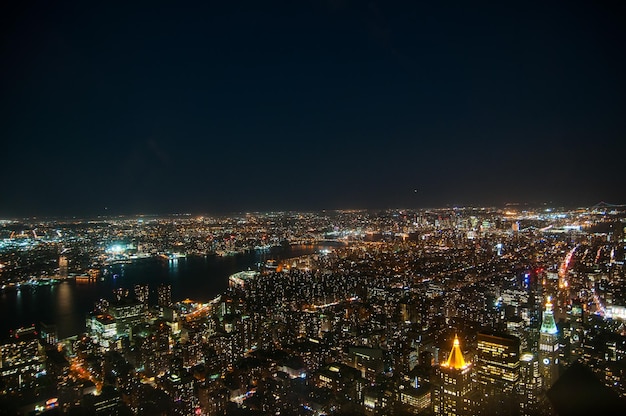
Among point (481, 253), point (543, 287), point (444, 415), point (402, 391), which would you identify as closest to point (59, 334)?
point (402, 391)

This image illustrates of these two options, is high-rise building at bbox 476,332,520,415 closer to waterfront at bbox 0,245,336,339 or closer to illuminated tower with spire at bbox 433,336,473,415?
illuminated tower with spire at bbox 433,336,473,415

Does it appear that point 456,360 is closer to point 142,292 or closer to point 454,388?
point 454,388

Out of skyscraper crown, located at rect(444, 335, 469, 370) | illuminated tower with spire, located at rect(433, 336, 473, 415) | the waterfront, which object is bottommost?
the waterfront

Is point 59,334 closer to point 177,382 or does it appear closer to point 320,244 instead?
point 177,382

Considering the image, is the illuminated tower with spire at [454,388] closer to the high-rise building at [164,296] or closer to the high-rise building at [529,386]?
the high-rise building at [529,386]

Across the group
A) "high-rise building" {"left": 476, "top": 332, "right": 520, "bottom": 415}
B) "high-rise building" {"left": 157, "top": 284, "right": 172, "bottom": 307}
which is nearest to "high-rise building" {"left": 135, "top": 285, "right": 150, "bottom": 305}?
"high-rise building" {"left": 157, "top": 284, "right": 172, "bottom": 307}

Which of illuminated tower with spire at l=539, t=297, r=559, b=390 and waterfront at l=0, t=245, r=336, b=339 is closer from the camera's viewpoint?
illuminated tower with spire at l=539, t=297, r=559, b=390

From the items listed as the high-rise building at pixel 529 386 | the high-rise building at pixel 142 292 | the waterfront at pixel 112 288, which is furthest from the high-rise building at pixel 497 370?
the high-rise building at pixel 142 292

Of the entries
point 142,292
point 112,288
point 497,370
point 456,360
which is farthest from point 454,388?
point 112,288
